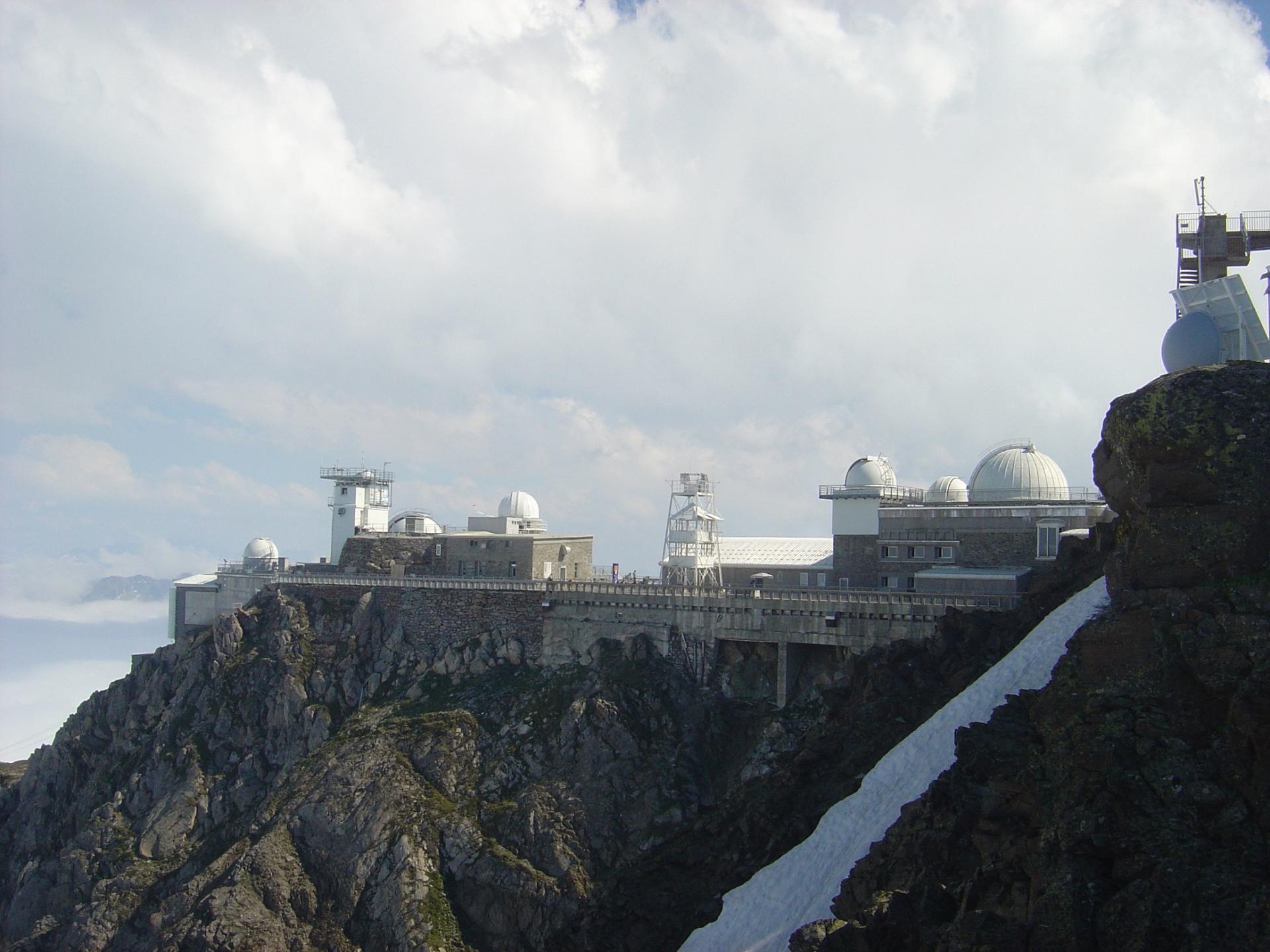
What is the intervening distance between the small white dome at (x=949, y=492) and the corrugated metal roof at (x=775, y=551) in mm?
8567

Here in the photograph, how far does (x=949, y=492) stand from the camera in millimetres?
63375

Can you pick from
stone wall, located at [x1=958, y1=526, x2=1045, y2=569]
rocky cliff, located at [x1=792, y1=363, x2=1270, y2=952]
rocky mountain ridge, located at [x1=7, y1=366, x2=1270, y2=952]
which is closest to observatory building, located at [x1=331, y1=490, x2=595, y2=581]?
rocky mountain ridge, located at [x1=7, y1=366, x2=1270, y2=952]

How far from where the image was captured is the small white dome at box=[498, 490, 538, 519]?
79.1 m

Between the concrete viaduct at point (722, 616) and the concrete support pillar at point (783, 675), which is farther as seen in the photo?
the concrete support pillar at point (783, 675)

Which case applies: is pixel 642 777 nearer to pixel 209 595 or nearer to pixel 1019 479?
pixel 1019 479

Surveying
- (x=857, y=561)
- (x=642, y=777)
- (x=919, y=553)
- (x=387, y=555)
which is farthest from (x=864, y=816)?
(x=387, y=555)

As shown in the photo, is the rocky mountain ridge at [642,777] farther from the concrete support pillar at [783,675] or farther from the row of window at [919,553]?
the row of window at [919,553]

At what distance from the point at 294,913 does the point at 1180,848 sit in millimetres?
40079

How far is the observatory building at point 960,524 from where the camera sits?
174ft

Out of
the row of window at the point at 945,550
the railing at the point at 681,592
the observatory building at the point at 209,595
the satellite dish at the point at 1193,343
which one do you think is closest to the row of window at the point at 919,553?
the row of window at the point at 945,550

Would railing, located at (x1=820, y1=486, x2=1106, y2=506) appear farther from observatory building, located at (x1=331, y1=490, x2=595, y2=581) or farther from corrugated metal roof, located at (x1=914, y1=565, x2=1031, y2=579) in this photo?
observatory building, located at (x1=331, y1=490, x2=595, y2=581)

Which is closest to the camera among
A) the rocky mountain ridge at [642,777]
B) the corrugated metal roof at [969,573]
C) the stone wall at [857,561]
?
the rocky mountain ridge at [642,777]

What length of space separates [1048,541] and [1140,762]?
111 feet

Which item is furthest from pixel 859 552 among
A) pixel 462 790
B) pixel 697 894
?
pixel 697 894
